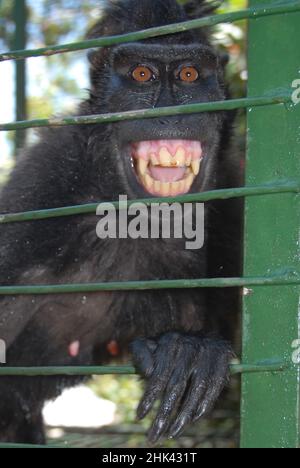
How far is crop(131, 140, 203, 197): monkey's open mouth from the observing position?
2.84 meters

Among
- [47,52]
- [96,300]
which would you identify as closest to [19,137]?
[96,300]

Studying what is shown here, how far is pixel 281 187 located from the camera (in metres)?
1.76

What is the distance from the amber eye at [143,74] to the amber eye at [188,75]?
124 mm

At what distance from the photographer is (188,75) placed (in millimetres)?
3100

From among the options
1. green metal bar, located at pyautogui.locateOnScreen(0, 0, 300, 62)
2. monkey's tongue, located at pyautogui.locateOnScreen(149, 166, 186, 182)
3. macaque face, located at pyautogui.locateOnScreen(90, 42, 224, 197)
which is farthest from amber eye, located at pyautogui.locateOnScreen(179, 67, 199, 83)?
green metal bar, located at pyautogui.locateOnScreen(0, 0, 300, 62)

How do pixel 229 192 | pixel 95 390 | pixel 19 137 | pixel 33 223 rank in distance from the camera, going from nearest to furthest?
pixel 229 192, pixel 33 223, pixel 19 137, pixel 95 390

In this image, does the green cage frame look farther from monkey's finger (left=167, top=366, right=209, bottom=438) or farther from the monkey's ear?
the monkey's ear

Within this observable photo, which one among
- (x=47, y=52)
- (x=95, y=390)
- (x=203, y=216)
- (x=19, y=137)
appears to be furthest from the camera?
(x=95, y=390)

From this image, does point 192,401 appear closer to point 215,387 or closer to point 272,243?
point 215,387

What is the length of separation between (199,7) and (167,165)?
0.99 metres

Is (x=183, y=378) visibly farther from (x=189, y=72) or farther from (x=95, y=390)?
(x=95, y=390)

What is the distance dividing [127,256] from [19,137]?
1267mm

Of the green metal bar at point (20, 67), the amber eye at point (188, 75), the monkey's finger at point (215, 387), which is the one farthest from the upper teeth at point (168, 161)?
the green metal bar at point (20, 67)

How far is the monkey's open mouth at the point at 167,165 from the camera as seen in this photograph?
2.84 metres
